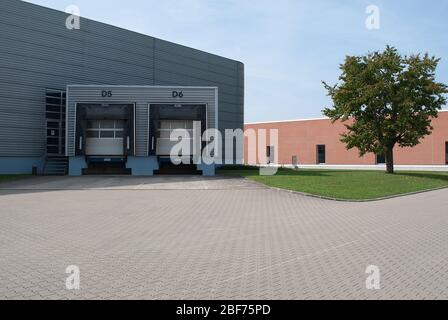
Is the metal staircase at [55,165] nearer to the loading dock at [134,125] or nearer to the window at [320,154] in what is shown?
the loading dock at [134,125]

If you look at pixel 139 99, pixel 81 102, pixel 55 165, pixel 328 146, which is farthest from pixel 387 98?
pixel 328 146

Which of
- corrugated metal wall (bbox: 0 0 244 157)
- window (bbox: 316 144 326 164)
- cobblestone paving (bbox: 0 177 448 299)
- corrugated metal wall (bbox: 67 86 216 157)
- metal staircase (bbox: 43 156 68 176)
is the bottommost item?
cobblestone paving (bbox: 0 177 448 299)

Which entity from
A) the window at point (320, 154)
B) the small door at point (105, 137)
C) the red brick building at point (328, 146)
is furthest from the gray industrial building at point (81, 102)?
the window at point (320, 154)

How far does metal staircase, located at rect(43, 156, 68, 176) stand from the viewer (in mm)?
32894

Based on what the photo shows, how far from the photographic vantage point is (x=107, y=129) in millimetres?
30219

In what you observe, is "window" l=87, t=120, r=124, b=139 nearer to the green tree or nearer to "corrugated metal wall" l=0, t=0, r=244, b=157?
"corrugated metal wall" l=0, t=0, r=244, b=157

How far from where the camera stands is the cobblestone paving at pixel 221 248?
5664 millimetres

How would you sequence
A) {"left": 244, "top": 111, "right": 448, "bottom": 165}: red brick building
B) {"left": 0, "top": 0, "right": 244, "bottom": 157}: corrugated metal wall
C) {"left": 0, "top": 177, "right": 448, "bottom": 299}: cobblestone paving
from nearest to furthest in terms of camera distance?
{"left": 0, "top": 177, "right": 448, "bottom": 299}: cobblestone paving
{"left": 0, "top": 0, "right": 244, "bottom": 157}: corrugated metal wall
{"left": 244, "top": 111, "right": 448, "bottom": 165}: red brick building

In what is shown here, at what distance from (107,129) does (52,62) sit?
894 centimetres

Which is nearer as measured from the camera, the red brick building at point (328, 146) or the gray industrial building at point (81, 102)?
the gray industrial building at point (81, 102)

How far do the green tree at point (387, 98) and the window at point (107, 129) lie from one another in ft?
53.7

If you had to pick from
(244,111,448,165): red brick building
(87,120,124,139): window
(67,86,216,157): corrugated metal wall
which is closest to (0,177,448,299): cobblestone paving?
(67,86,216,157): corrugated metal wall

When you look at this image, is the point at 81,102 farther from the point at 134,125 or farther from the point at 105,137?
the point at 134,125

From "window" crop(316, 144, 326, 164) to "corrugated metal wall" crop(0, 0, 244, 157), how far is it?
2527 cm
